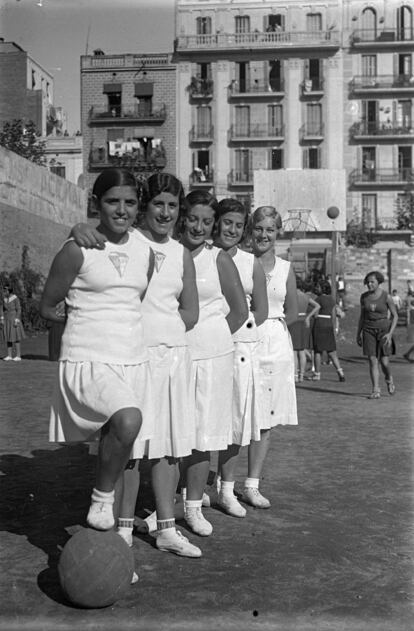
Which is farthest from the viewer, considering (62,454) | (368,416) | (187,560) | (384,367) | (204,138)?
(204,138)

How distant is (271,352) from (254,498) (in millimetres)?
970

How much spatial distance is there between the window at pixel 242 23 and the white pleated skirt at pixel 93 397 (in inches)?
2438

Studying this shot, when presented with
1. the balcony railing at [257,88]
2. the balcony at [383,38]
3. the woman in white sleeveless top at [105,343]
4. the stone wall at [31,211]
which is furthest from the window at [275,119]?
the woman in white sleeveless top at [105,343]

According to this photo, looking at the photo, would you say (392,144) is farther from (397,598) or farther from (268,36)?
(397,598)

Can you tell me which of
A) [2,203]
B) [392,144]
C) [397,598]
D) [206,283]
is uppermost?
[392,144]

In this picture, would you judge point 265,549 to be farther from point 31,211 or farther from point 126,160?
point 126,160

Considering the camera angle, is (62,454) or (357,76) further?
(357,76)

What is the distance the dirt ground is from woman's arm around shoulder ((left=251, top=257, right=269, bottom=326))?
4.05ft

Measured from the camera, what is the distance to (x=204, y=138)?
2456 inches

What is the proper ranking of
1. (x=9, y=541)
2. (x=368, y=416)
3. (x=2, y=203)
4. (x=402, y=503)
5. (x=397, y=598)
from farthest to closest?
(x=2, y=203) → (x=368, y=416) → (x=402, y=503) → (x=9, y=541) → (x=397, y=598)

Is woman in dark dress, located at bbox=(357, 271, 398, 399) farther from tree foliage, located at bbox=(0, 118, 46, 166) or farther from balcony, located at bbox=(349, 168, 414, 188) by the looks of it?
balcony, located at bbox=(349, 168, 414, 188)

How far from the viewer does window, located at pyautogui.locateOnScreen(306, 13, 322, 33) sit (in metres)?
62.7

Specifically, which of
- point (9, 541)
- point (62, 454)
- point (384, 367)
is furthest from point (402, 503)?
point (384, 367)

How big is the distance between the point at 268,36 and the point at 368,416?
56.0m
